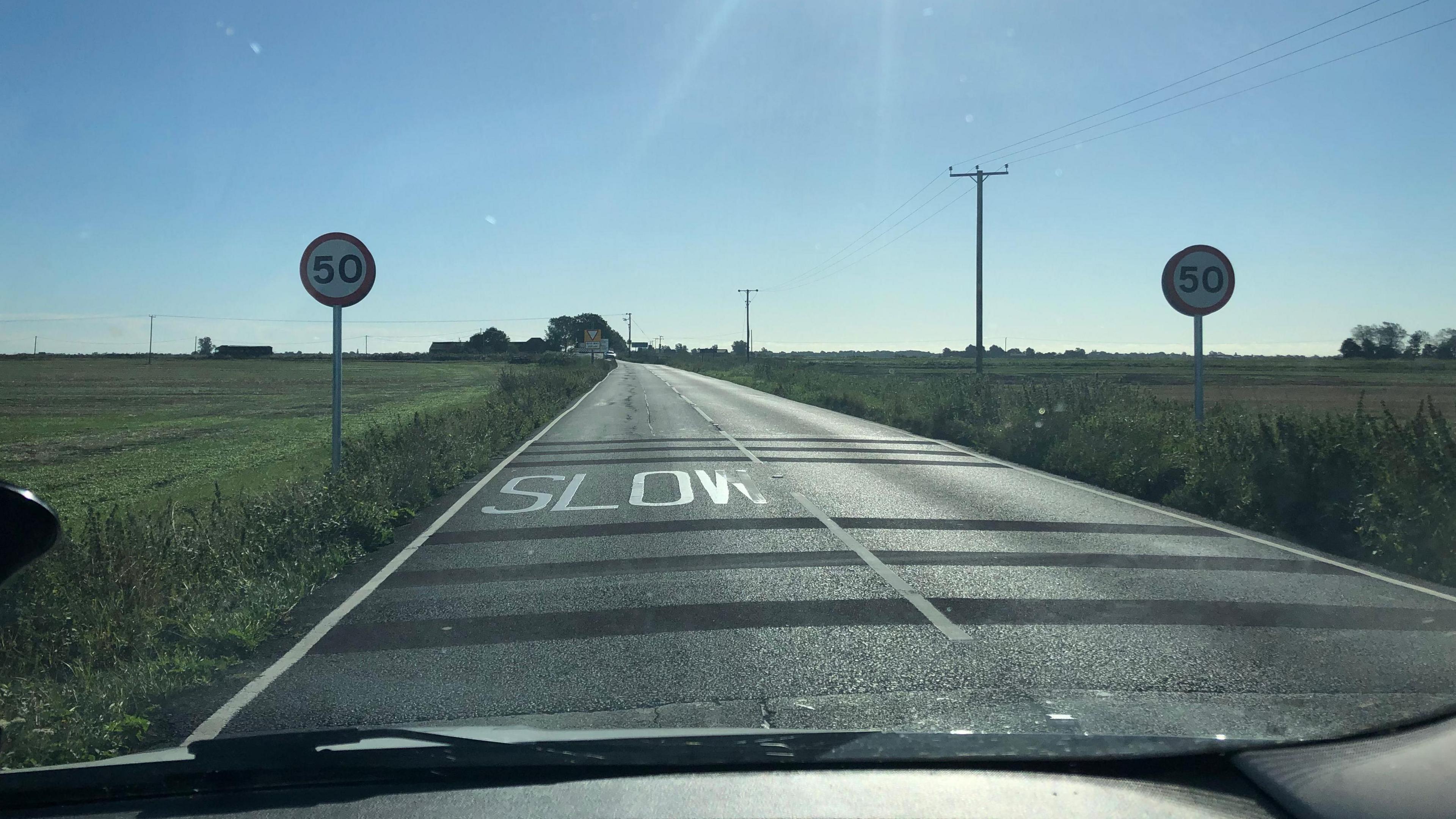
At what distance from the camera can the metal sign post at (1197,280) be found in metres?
13.7

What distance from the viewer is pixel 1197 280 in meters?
13.8

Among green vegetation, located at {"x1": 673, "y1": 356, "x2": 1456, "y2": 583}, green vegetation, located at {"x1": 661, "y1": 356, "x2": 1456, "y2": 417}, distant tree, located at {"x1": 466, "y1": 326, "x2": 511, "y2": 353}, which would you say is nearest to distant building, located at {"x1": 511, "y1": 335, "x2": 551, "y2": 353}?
distant tree, located at {"x1": 466, "y1": 326, "x2": 511, "y2": 353}

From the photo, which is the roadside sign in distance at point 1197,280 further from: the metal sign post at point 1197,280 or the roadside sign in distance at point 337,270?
the roadside sign in distance at point 337,270

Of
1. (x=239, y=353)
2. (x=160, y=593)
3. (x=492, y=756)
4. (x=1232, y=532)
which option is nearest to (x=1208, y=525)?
(x=1232, y=532)

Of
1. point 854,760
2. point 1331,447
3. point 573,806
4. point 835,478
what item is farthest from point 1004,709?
point 835,478

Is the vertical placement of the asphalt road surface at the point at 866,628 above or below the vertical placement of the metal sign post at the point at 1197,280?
below

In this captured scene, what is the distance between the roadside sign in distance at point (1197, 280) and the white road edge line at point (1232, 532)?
2.88 meters

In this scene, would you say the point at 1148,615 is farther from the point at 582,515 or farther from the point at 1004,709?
the point at 582,515

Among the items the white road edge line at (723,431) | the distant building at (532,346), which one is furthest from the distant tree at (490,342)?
the white road edge line at (723,431)

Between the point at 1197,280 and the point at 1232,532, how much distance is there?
4.87 metres

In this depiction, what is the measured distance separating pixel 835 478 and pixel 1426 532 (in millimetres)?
7083

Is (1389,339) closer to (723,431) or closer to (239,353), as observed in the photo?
(723,431)

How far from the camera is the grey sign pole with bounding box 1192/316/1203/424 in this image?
1412cm

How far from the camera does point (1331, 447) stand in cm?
1086
